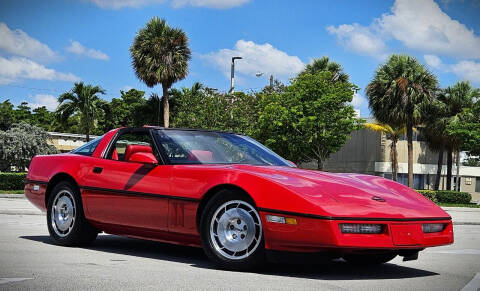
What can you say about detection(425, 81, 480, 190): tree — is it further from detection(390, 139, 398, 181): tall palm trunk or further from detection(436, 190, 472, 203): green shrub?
detection(436, 190, 472, 203): green shrub

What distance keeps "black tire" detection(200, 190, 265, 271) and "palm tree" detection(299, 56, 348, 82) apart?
46.4 metres

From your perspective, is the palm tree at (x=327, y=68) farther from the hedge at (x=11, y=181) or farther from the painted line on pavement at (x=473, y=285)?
the painted line on pavement at (x=473, y=285)

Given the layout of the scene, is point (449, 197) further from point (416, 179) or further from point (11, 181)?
point (11, 181)

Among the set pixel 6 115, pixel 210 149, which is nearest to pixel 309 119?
pixel 210 149

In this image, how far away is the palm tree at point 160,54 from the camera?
4194 cm

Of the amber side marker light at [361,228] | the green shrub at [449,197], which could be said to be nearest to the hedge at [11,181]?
the green shrub at [449,197]

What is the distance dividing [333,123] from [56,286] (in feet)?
129

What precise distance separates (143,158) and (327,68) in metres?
45.9

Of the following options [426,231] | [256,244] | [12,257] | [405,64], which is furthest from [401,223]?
[405,64]

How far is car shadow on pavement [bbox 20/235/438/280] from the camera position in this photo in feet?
20.3

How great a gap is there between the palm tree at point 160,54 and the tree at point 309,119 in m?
6.13

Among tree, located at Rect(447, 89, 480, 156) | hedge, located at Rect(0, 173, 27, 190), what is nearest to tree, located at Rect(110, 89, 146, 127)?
tree, located at Rect(447, 89, 480, 156)

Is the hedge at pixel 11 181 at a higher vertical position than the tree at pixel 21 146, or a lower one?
lower

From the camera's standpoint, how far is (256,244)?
6.02 m
